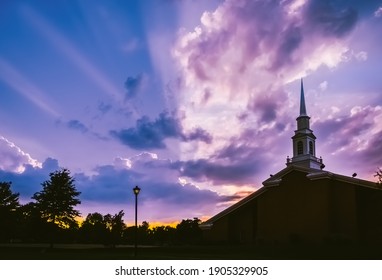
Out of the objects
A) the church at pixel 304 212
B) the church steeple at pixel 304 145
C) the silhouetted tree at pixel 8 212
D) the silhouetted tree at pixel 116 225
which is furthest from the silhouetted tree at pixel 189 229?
the silhouetted tree at pixel 8 212

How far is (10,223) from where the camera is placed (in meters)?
41.1

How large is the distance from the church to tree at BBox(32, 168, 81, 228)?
579 inches

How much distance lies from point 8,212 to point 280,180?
27.7 meters

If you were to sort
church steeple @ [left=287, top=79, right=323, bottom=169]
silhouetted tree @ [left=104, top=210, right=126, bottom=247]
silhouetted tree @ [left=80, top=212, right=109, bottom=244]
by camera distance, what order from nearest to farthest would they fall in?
1. church steeple @ [left=287, top=79, right=323, bottom=169]
2. silhouetted tree @ [left=80, top=212, right=109, bottom=244]
3. silhouetted tree @ [left=104, top=210, right=126, bottom=247]

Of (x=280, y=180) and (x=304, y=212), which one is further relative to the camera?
(x=280, y=180)

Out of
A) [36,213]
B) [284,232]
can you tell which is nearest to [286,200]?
[284,232]

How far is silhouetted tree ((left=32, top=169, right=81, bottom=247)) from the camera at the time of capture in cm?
4312

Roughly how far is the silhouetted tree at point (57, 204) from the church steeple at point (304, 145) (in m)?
25.5

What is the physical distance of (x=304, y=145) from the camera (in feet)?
169

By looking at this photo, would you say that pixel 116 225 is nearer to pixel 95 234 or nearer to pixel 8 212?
pixel 95 234

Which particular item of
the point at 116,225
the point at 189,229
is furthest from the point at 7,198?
the point at 189,229

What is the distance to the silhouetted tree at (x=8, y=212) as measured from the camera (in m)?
40.8

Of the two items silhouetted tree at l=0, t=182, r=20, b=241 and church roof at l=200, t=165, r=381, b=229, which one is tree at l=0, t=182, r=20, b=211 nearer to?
silhouetted tree at l=0, t=182, r=20, b=241

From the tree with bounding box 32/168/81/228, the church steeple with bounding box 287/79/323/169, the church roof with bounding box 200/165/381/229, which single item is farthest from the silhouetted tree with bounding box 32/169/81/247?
the church steeple with bounding box 287/79/323/169
